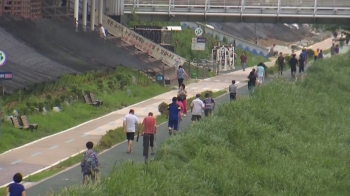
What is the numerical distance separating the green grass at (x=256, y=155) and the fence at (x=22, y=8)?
9902 millimetres

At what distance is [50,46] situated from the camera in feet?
117

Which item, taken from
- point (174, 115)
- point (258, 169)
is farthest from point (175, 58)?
point (258, 169)

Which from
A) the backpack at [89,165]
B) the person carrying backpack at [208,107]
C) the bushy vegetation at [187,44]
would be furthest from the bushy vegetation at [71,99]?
the bushy vegetation at [187,44]

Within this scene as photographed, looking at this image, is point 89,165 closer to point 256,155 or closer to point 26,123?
point 256,155

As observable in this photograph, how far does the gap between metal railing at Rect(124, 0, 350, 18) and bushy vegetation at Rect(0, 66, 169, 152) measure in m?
11.0

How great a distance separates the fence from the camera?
116ft

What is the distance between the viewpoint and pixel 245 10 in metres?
51.7

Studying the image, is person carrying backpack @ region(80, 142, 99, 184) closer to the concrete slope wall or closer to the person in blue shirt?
the person in blue shirt

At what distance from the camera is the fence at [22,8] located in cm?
3538

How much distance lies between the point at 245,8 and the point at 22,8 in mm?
17780

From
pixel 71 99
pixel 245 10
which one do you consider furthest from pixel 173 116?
pixel 245 10

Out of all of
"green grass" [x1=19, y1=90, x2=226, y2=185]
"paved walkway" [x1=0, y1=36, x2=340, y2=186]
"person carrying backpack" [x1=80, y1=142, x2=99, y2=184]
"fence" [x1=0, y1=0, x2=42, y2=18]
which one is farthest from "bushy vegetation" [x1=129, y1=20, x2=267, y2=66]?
"person carrying backpack" [x1=80, y1=142, x2=99, y2=184]

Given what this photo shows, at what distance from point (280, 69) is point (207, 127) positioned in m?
23.0

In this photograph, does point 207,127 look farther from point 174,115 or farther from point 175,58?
point 175,58
